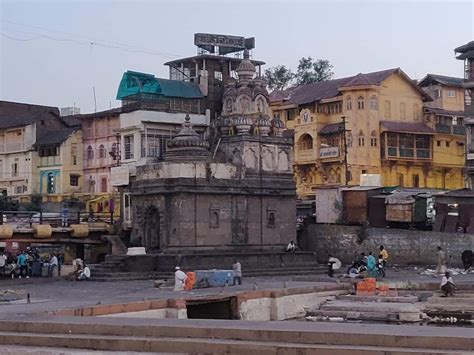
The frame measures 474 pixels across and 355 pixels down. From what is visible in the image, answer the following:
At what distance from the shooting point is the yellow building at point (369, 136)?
184 ft

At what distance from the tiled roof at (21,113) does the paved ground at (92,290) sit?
27.1 meters

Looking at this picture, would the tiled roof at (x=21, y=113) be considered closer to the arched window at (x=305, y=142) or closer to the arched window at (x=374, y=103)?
the arched window at (x=305, y=142)

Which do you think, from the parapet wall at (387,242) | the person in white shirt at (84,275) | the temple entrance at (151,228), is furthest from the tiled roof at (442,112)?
the person in white shirt at (84,275)

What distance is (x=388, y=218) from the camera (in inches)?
1791

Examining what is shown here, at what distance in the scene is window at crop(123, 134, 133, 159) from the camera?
53281mm

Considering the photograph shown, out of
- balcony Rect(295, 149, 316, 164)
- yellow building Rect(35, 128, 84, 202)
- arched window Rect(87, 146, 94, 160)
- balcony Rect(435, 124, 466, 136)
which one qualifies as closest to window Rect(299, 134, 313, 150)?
balcony Rect(295, 149, 316, 164)

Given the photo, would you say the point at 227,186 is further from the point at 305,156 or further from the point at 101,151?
the point at 101,151

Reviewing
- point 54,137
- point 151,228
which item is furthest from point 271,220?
point 54,137

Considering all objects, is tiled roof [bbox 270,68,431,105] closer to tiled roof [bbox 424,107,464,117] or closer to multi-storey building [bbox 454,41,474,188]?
tiled roof [bbox 424,107,464,117]

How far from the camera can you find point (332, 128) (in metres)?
57.0

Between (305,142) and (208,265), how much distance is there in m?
23.2

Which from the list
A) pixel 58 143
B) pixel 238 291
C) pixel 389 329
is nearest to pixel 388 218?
pixel 238 291

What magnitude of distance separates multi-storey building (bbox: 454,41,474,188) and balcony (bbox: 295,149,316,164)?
13024mm

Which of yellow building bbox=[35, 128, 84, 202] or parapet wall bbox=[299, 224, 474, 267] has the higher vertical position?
yellow building bbox=[35, 128, 84, 202]
